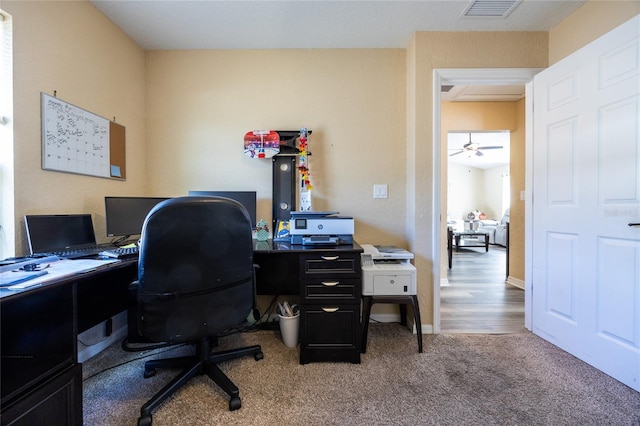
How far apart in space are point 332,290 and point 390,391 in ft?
2.13

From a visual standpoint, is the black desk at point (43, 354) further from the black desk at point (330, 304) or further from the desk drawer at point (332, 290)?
the desk drawer at point (332, 290)

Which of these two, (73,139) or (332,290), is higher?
(73,139)

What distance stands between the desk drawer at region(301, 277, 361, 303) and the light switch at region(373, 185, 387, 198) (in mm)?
950

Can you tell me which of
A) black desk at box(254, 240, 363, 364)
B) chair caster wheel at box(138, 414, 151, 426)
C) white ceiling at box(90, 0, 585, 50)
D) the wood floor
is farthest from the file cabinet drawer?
white ceiling at box(90, 0, 585, 50)

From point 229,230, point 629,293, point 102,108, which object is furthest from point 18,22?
point 629,293

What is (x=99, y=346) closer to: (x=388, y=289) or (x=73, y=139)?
(x=73, y=139)

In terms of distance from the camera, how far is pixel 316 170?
231 centimetres

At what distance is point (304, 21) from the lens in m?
1.95

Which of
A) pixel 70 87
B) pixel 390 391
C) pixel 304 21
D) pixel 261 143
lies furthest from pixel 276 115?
pixel 390 391

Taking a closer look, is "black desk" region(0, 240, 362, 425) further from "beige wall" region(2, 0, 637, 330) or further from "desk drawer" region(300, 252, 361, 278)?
"beige wall" region(2, 0, 637, 330)

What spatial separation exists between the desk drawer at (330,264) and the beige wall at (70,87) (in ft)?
5.29

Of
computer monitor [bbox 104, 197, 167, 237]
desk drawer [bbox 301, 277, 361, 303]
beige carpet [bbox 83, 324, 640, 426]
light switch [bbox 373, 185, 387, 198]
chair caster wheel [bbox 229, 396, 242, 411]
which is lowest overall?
beige carpet [bbox 83, 324, 640, 426]

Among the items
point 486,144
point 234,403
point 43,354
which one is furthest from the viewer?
point 486,144

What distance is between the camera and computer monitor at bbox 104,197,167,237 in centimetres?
172
